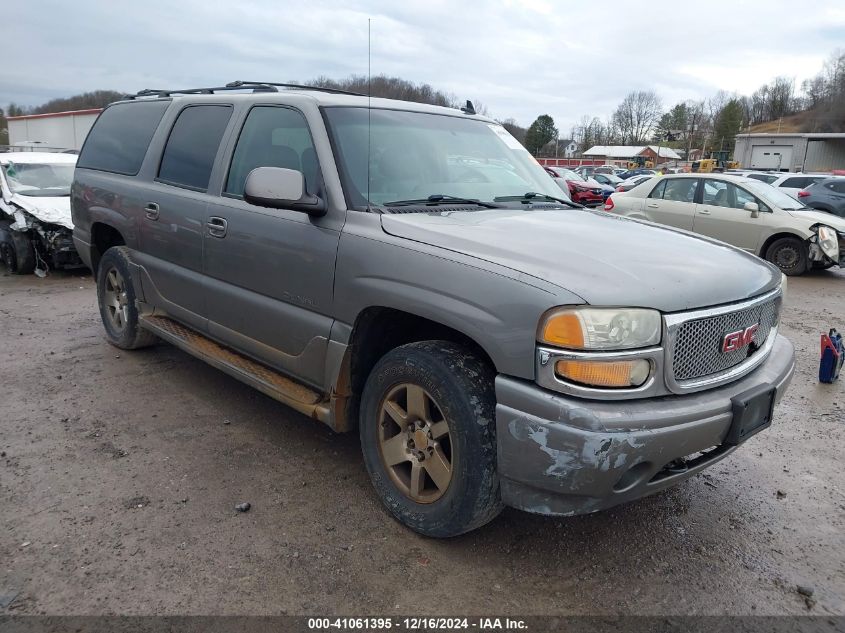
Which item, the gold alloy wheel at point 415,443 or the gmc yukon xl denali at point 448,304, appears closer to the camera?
the gmc yukon xl denali at point 448,304

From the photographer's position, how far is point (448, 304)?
249cm

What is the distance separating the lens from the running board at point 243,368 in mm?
3237

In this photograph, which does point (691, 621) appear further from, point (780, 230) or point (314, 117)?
point (780, 230)

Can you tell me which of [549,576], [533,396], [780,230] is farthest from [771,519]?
[780,230]

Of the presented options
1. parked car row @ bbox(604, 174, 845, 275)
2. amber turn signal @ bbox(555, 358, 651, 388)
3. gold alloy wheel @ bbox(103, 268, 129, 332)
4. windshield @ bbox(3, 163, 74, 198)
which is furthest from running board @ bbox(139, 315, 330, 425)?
parked car row @ bbox(604, 174, 845, 275)

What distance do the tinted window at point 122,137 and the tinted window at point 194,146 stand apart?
1.26 ft

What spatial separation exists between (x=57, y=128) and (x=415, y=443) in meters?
39.0

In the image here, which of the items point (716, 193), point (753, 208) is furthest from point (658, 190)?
point (753, 208)

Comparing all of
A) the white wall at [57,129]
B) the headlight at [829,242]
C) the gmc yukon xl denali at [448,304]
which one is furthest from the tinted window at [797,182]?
the white wall at [57,129]

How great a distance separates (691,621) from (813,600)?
1.89ft

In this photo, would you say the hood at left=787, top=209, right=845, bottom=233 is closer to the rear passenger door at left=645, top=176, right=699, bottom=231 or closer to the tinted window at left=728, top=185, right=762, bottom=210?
the tinted window at left=728, top=185, right=762, bottom=210

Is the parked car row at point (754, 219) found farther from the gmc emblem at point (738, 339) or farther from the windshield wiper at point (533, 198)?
the gmc emblem at point (738, 339)

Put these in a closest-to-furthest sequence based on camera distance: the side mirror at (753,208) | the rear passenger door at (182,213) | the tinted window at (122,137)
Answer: the rear passenger door at (182,213), the tinted window at (122,137), the side mirror at (753,208)

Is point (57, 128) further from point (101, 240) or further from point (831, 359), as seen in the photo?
point (831, 359)
